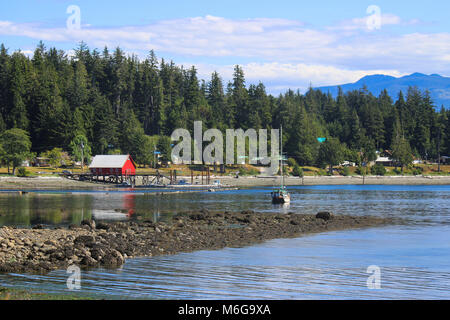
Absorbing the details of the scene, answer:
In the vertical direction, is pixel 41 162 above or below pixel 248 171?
above

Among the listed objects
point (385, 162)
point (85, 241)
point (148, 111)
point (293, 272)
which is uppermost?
point (148, 111)

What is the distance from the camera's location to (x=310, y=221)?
4625cm

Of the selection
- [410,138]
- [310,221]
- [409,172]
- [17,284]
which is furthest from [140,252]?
[410,138]

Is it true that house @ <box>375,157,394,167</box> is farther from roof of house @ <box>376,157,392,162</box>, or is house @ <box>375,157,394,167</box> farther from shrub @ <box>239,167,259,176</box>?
shrub @ <box>239,167,259,176</box>

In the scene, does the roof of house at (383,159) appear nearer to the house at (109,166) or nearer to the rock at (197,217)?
the house at (109,166)

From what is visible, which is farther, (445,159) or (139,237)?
(445,159)

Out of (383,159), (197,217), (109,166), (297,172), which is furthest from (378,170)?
(197,217)

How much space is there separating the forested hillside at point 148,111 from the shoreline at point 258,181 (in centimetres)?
1305

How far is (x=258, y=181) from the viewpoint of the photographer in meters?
125

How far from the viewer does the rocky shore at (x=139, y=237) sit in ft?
83.1

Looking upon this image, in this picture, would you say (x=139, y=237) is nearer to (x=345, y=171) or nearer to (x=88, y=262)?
(x=88, y=262)

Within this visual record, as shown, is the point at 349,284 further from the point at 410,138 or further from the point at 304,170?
the point at 410,138

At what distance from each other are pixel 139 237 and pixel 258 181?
92.1 m

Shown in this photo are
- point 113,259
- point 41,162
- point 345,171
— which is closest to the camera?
point 113,259
